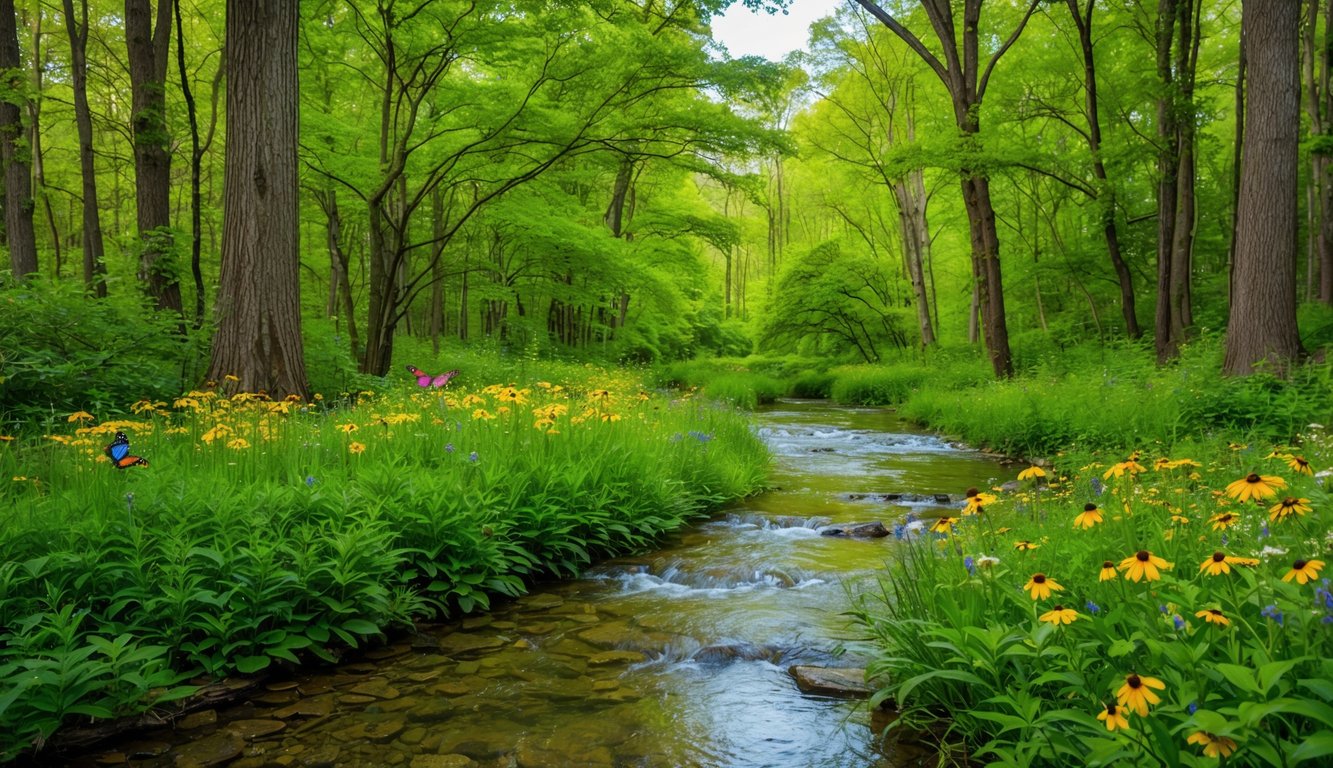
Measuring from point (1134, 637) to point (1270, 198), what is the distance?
8.00 metres

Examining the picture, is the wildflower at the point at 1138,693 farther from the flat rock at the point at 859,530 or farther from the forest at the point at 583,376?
the flat rock at the point at 859,530

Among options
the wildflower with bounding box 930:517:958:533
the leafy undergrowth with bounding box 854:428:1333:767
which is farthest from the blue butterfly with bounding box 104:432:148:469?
the wildflower with bounding box 930:517:958:533

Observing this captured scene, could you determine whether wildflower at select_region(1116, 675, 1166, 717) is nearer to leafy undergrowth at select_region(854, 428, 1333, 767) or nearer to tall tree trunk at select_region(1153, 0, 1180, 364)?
leafy undergrowth at select_region(854, 428, 1333, 767)

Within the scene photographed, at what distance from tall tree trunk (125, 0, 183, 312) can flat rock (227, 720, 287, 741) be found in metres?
7.58

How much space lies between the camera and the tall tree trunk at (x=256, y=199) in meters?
6.26

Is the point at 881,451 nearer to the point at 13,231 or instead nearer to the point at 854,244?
the point at 13,231

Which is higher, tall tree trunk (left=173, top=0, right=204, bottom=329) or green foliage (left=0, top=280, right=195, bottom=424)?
tall tree trunk (left=173, top=0, right=204, bottom=329)

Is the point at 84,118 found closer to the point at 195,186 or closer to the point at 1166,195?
the point at 195,186

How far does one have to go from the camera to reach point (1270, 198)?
7324 millimetres

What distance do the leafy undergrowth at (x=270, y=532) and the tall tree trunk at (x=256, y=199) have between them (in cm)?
88

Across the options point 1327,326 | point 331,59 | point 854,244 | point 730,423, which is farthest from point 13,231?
point 854,244

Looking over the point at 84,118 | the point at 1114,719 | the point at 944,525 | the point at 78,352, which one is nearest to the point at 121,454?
the point at 944,525

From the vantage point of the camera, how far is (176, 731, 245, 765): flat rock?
237cm

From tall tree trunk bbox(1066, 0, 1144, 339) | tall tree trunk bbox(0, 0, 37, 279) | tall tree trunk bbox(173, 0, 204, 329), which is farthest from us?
tall tree trunk bbox(1066, 0, 1144, 339)
